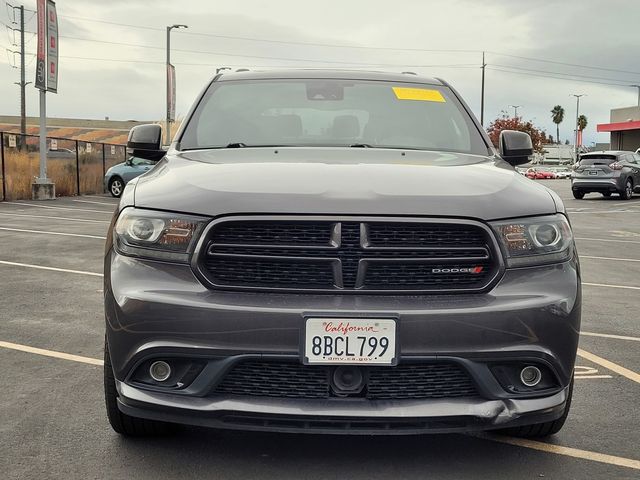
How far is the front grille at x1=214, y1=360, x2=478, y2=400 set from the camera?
2889 millimetres

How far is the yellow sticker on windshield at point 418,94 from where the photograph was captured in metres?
4.72

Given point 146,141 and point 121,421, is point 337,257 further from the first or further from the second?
point 146,141

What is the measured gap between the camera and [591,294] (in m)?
7.67

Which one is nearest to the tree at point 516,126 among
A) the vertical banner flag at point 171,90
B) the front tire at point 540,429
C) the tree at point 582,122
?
the tree at point 582,122

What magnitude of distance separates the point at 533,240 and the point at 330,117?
5.70ft

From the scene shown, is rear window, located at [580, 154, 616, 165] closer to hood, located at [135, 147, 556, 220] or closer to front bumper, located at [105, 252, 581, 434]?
hood, located at [135, 147, 556, 220]

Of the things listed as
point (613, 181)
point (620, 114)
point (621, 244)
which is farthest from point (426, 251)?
point (620, 114)

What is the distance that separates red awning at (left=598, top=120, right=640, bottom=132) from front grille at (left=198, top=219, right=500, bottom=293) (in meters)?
57.4

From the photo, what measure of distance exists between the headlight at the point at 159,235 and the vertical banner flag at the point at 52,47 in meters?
21.8

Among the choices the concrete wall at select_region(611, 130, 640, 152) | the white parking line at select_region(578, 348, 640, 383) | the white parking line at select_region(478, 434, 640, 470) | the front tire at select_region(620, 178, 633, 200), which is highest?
the concrete wall at select_region(611, 130, 640, 152)

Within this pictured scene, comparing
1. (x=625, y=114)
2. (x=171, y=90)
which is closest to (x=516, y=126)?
(x=625, y=114)

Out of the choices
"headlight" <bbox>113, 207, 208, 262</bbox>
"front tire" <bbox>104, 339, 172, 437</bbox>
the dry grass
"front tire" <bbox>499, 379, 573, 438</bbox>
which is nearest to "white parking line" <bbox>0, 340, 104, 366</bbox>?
"front tire" <bbox>104, 339, 172, 437</bbox>

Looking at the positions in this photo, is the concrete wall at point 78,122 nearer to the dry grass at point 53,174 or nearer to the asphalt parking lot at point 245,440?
the dry grass at point 53,174

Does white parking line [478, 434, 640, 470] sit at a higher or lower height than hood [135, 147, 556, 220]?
lower
